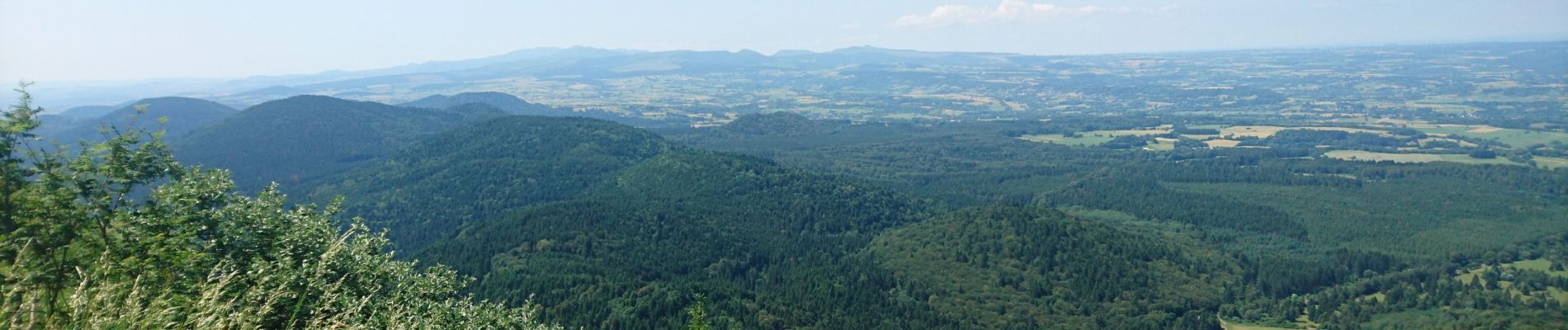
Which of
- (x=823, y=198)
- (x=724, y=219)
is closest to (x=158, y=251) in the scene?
(x=724, y=219)

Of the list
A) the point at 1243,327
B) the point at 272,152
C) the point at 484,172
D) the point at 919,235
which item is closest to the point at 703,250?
the point at 919,235

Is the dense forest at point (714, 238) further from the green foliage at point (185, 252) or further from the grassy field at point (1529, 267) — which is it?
the grassy field at point (1529, 267)

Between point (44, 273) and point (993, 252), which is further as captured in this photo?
point (993, 252)

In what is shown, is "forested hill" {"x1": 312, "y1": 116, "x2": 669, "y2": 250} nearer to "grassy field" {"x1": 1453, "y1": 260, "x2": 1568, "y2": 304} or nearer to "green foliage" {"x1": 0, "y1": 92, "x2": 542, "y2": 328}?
"green foliage" {"x1": 0, "y1": 92, "x2": 542, "y2": 328}

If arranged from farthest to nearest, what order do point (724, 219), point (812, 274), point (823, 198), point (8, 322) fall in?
point (823, 198), point (724, 219), point (812, 274), point (8, 322)

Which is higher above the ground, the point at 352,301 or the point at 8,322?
the point at 8,322

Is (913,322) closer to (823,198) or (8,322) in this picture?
(823,198)

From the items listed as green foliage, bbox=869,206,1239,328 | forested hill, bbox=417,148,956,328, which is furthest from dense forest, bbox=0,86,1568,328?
forested hill, bbox=417,148,956,328

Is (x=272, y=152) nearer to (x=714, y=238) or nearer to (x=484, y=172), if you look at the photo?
(x=484, y=172)

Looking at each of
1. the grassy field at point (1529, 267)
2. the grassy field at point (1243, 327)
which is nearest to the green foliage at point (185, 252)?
the grassy field at point (1243, 327)
